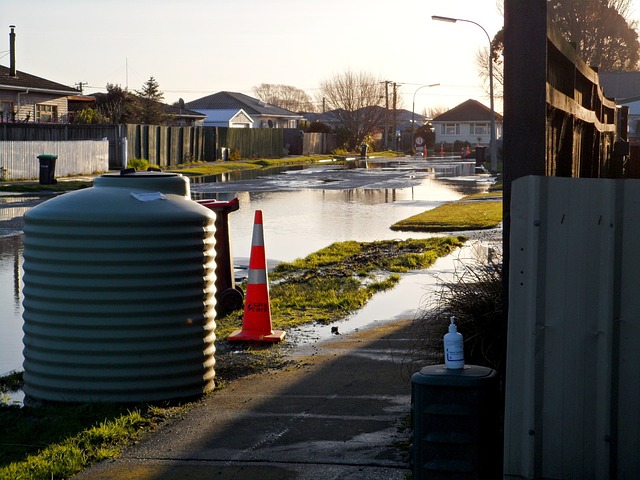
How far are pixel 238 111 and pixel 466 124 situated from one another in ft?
129

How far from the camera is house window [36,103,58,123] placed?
174 feet

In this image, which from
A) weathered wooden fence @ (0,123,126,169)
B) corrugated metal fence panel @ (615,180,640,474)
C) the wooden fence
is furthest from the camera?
the wooden fence

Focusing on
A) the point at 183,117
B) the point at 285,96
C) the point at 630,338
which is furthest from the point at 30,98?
the point at 285,96

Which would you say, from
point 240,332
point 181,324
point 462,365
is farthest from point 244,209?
point 462,365

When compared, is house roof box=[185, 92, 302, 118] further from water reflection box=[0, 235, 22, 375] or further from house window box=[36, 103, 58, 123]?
water reflection box=[0, 235, 22, 375]

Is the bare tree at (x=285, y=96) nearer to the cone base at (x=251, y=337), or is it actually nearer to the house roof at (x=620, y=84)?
the house roof at (x=620, y=84)

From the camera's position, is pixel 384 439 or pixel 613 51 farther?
pixel 613 51

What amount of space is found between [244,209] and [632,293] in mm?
21195

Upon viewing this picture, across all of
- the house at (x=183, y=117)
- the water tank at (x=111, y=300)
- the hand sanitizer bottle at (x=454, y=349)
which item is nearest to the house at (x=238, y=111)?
the house at (x=183, y=117)

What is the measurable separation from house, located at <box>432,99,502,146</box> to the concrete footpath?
115m

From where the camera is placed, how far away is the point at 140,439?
236 inches

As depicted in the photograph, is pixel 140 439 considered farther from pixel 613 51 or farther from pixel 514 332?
pixel 613 51

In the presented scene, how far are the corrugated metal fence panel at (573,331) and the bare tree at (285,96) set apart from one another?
566 feet

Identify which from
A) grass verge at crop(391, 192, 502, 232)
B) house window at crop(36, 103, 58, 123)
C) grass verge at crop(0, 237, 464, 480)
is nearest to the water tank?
grass verge at crop(0, 237, 464, 480)
